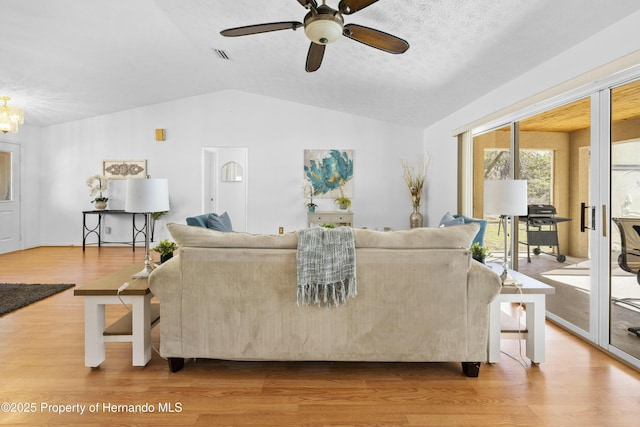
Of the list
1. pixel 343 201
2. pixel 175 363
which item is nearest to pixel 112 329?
pixel 175 363

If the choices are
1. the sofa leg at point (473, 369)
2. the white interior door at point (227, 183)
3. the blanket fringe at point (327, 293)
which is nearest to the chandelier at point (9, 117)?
the white interior door at point (227, 183)

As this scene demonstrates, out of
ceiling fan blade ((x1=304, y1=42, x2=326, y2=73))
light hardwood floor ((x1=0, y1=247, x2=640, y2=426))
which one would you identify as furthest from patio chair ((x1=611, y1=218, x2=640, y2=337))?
ceiling fan blade ((x1=304, y1=42, x2=326, y2=73))

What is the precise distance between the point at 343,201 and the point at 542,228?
3.74 metres

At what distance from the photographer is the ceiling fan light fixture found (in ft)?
7.57

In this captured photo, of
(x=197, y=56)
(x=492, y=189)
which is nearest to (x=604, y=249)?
(x=492, y=189)

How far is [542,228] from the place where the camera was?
10.8 feet

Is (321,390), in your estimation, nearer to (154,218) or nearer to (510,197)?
(510,197)

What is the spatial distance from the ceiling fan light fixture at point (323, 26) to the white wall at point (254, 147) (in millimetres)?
4306

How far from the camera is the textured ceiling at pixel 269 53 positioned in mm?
2736

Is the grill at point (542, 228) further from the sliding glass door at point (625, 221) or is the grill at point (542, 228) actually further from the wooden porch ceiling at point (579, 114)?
the wooden porch ceiling at point (579, 114)

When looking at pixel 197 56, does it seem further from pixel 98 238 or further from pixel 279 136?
pixel 98 238

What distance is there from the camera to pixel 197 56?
16.8 ft

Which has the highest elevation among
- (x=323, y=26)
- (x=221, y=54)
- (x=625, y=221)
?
(x=221, y=54)

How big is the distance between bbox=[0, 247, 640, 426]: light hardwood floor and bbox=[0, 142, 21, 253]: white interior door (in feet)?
15.9
